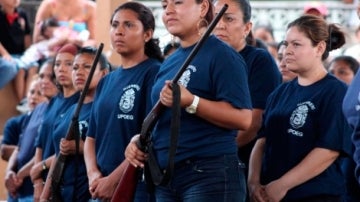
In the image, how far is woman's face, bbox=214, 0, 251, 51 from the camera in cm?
552

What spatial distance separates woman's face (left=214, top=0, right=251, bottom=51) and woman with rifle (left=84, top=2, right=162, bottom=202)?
365 mm

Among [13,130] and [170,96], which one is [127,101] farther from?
[13,130]

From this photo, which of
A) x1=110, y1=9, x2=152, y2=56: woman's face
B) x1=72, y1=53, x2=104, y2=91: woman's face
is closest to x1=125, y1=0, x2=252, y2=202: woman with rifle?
x1=110, y1=9, x2=152, y2=56: woman's face

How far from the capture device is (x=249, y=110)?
465 centimetres

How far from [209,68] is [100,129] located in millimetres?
1077

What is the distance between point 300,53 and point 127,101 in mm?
917

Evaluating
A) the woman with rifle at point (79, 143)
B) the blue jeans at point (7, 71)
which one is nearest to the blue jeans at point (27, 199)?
the woman with rifle at point (79, 143)

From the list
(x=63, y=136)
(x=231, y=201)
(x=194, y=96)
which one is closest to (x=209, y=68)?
(x=194, y=96)

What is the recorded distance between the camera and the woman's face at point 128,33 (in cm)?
548

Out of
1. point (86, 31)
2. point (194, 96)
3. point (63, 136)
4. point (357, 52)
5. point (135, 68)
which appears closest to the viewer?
point (194, 96)

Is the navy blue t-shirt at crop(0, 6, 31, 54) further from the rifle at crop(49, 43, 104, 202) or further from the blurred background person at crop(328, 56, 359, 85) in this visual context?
the rifle at crop(49, 43, 104, 202)

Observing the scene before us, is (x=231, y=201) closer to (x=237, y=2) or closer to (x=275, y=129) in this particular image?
(x=275, y=129)

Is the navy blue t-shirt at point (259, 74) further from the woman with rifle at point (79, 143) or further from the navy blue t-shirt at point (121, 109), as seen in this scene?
the woman with rifle at point (79, 143)

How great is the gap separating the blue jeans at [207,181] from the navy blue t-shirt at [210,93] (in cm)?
4
